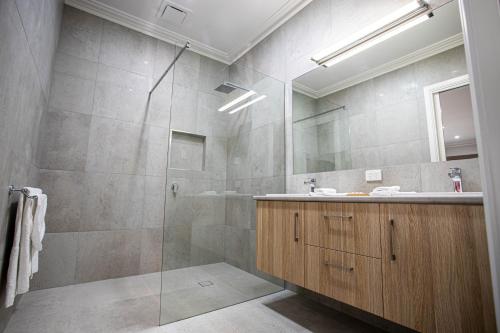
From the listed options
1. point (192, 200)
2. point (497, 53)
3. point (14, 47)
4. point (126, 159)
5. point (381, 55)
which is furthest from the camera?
point (126, 159)

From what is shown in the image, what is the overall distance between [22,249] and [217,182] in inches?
49.6

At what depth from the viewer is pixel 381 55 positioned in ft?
5.75

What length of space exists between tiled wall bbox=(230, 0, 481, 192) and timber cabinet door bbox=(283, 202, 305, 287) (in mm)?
509

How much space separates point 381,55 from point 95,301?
117 inches

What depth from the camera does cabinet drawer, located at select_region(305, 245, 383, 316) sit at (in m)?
1.14

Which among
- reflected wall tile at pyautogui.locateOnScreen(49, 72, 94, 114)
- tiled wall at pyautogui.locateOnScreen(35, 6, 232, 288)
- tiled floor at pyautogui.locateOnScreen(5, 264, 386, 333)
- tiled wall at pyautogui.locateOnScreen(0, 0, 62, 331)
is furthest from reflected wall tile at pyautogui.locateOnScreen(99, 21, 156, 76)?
tiled floor at pyautogui.locateOnScreen(5, 264, 386, 333)

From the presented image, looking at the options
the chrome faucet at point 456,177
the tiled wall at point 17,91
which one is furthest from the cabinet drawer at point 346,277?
the tiled wall at point 17,91

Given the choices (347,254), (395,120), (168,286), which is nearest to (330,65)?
(395,120)

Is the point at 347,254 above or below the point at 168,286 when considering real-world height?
above

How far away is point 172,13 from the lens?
2.63 metres

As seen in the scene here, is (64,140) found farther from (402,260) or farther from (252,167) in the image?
(402,260)

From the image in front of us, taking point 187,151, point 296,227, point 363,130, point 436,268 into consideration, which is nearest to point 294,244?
point 296,227

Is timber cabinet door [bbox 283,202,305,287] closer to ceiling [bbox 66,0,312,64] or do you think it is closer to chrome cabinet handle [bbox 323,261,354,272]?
chrome cabinet handle [bbox 323,261,354,272]

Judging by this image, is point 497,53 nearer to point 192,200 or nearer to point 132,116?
point 192,200
